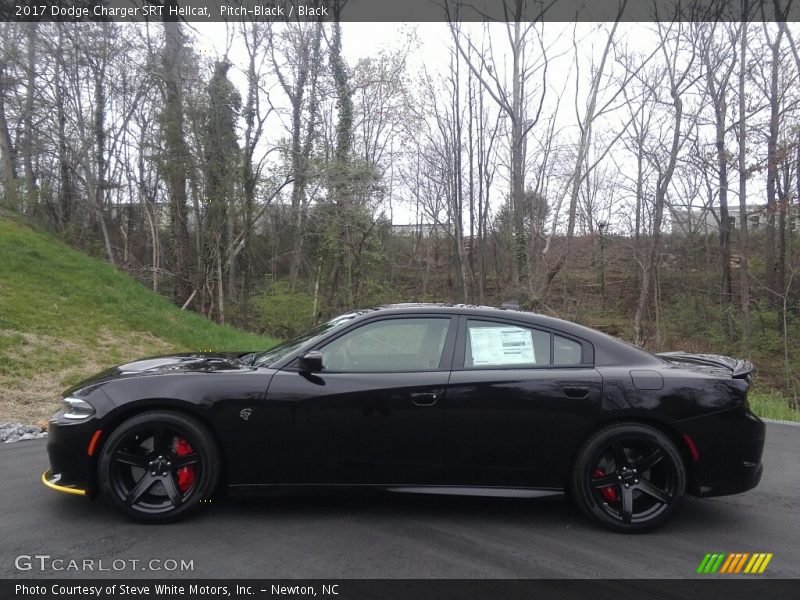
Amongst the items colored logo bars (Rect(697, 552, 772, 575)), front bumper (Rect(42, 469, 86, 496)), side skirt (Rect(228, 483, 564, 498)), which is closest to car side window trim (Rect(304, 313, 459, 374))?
side skirt (Rect(228, 483, 564, 498))

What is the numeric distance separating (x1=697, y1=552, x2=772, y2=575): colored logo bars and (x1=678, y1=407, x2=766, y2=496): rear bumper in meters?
0.42

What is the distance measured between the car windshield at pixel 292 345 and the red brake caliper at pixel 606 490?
1.94 m

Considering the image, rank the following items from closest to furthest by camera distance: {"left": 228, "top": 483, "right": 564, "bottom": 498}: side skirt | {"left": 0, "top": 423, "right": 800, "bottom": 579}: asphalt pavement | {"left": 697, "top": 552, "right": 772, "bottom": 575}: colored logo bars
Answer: {"left": 0, "top": 423, "right": 800, "bottom": 579}: asphalt pavement
{"left": 697, "top": 552, "right": 772, "bottom": 575}: colored logo bars
{"left": 228, "top": 483, "right": 564, "bottom": 498}: side skirt

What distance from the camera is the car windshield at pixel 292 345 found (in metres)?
3.98

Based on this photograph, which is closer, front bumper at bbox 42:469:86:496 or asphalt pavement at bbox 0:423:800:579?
asphalt pavement at bbox 0:423:800:579

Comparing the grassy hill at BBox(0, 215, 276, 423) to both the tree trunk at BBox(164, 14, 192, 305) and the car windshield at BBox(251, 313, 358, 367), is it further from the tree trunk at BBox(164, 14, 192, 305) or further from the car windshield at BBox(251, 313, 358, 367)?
the tree trunk at BBox(164, 14, 192, 305)

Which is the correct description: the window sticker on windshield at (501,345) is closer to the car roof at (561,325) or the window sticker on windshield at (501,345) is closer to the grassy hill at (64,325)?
the car roof at (561,325)

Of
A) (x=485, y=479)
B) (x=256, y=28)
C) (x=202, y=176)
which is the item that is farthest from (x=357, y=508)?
(x=256, y=28)

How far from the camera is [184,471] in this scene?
3.69 meters

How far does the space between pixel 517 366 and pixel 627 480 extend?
1.00 metres

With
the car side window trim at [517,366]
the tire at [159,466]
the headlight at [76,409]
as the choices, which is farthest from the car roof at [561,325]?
the headlight at [76,409]

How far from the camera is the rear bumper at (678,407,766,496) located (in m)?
3.71

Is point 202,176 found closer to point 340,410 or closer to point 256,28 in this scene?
point 256,28

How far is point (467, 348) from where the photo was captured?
3906mm
